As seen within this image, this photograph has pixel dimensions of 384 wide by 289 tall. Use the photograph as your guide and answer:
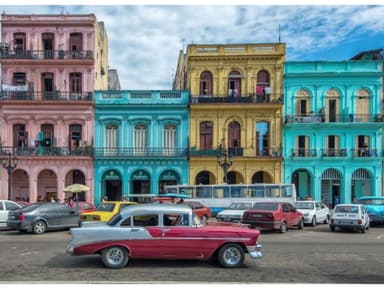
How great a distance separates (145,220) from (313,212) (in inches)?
537

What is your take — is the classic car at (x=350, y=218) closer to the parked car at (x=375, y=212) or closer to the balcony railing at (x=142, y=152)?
the parked car at (x=375, y=212)

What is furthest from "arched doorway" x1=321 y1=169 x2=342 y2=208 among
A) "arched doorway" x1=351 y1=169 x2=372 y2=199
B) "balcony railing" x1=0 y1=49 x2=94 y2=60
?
"balcony railing" x1=0 y1=49 x2=94 y2=60

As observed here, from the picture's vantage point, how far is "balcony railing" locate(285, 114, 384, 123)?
32719 millimetres

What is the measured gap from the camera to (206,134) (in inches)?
1316

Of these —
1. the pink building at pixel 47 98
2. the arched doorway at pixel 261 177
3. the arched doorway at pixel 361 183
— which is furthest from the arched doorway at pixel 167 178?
the arched doorway at pixel 361 183

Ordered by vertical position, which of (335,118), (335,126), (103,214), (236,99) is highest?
(236,99)

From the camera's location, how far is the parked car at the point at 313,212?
21.2 m

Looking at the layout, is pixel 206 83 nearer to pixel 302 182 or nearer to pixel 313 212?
pixel 302 182

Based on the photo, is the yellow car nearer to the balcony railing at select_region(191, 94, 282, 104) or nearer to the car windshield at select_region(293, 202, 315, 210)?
the car windshield at select_region(293, 202, 315, 210)

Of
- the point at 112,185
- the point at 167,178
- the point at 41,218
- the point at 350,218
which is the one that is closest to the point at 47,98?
the point at 112,185

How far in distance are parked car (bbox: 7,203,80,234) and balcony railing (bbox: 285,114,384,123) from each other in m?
20.2

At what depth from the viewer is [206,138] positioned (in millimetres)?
33438

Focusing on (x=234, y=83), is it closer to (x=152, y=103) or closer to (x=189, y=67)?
(x=189, y=67)

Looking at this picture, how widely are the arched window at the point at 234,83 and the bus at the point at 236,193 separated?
28.9 feet
